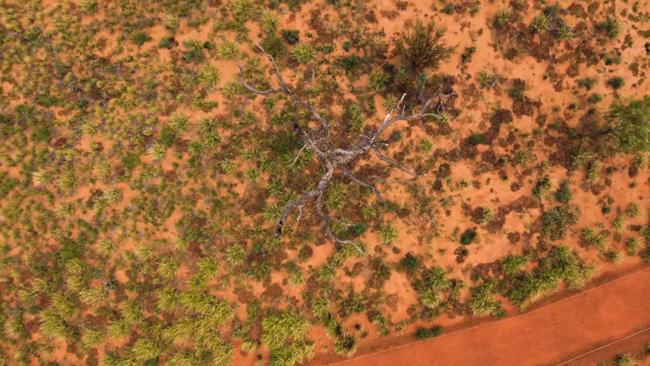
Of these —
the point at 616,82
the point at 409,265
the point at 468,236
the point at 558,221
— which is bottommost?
the point at 409,265

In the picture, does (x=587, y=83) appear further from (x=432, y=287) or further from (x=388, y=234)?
(x=432, y=287)

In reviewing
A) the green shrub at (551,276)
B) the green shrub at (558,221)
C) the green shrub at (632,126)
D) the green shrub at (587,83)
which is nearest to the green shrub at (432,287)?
the green shrub at (551,276)

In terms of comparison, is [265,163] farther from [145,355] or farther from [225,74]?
[145,355]

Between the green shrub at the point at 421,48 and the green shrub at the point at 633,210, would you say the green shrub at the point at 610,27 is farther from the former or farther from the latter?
the green shrub at the point at 633,210

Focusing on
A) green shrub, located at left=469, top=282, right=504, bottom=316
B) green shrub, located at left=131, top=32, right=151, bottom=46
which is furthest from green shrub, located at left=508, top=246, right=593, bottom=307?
green shrub, located at left=131, top=32, right=151, bottom=46

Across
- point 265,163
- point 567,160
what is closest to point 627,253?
point 567,160

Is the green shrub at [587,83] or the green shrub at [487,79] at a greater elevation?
the green shrub at [587,83]

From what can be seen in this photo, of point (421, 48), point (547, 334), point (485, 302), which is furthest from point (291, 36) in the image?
point (547, 334)
